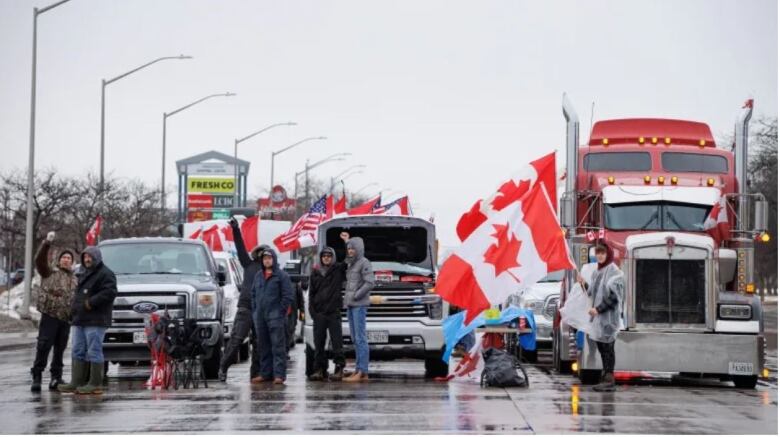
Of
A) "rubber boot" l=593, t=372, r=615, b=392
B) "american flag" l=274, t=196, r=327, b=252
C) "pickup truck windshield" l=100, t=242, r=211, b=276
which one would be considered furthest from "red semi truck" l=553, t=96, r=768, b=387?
"american flag" l=274, t=196, r=327, b=252

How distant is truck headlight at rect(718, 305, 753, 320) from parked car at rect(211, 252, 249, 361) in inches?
286

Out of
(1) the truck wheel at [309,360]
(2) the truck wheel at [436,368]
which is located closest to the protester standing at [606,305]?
(2) the truck wheel at [436,368]

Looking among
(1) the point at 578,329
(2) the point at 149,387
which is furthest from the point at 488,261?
(2) the point at 149,387

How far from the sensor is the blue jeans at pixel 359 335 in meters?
20.8

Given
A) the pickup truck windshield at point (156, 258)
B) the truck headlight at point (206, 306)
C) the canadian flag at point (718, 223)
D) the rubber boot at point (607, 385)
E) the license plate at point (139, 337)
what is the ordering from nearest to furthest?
1. the rubber boot at point (607, 385)
2. the license plate at point (139, 337)
3. the truck headlight at point (206, 306)
4. the canadian flag at point (718, 223)
5. the pickup truck windshield at point (156, 258)

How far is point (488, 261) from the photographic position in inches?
812

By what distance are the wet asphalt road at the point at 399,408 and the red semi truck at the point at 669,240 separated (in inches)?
19.2

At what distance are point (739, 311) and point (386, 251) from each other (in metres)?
5.43

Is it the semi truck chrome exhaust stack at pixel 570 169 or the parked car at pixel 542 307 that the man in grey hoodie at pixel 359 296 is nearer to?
the semi truck chrome exhaust stack at pixel 570 169

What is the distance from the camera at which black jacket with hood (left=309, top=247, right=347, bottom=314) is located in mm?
20766

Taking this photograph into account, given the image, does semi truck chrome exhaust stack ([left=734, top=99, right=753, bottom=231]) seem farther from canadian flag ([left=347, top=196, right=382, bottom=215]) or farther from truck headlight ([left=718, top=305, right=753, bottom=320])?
canadian flag ([left=347, top=196, right=382, bottom=215])

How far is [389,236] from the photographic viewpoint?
23016mm

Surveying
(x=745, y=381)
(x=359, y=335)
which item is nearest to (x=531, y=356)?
(x=359, y=335)

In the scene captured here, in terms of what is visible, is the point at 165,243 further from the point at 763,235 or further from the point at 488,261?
the point at 763,235
